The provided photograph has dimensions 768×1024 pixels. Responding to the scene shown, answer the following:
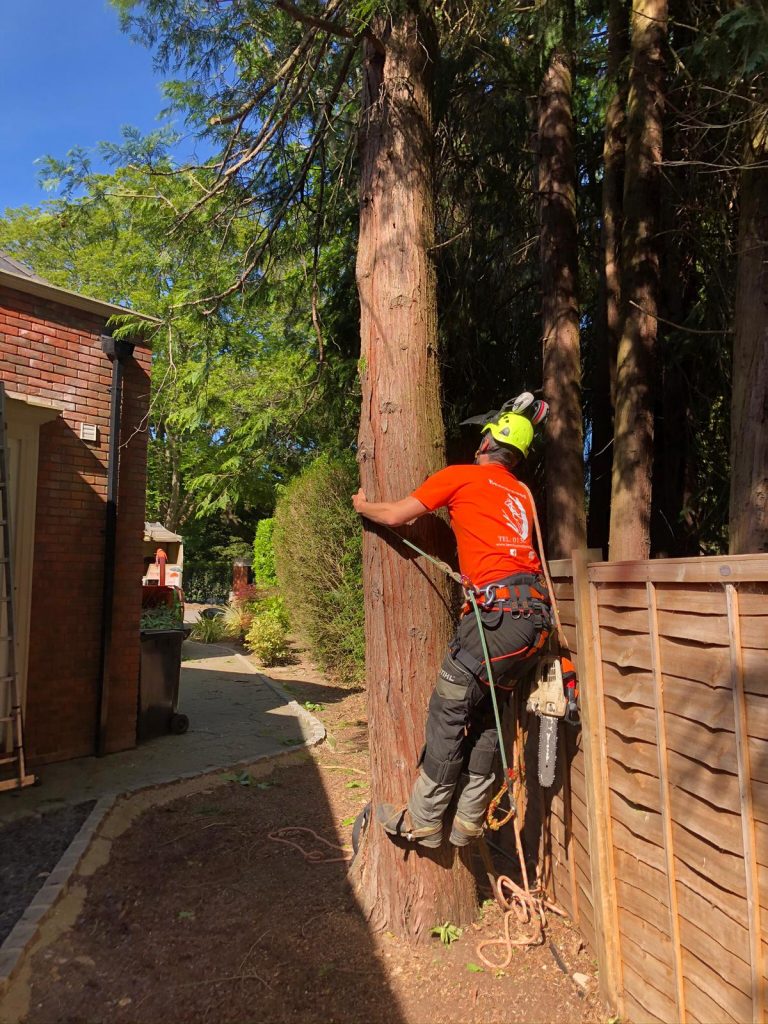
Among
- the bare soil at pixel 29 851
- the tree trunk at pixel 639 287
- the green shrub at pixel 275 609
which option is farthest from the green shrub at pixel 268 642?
the tree trunk at pixel 639 287

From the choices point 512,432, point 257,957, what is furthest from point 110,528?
point 512,432

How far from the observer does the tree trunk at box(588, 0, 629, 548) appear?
261 inches

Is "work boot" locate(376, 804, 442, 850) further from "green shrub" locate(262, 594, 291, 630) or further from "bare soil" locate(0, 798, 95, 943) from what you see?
"green shrub" locate(262, 594, 291, 630)

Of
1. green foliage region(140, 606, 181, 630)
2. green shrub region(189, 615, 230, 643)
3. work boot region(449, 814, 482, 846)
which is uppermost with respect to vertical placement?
green foliage region(140, 606, 181, 630)

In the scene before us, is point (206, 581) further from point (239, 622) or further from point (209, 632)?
point (239, 622)

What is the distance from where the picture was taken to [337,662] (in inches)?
432

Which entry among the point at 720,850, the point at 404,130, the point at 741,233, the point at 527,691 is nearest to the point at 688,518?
the point at 741,233

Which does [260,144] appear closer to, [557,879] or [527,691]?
[527,691]

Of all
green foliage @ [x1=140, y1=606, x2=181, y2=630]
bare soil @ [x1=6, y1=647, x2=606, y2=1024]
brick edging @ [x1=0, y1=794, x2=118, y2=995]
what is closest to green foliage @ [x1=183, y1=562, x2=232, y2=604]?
green foliage @ [x1=140, y1=606, x2=181, y2=630]

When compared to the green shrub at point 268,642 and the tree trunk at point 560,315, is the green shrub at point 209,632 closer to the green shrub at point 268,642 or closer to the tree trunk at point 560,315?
the green shrub at point 268,642

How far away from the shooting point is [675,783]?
2275 mm

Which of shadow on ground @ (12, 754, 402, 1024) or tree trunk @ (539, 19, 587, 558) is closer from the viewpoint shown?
shadow on ground @ (12, 754, 402, 1024)

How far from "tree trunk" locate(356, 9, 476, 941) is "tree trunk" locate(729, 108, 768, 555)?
2207 millimetres

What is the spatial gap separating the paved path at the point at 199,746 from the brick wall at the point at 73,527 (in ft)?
1.26
